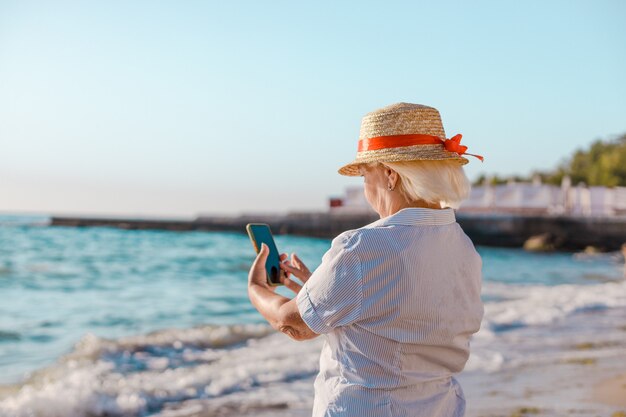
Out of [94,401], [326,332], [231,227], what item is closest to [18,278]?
[94,401]

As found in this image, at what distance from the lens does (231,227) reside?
126 ft

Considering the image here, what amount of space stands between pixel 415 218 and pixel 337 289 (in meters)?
0.25

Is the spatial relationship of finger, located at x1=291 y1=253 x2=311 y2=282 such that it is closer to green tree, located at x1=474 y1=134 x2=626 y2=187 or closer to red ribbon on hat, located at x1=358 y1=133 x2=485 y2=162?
red ribbon on hat, located at x1=358 y1=133 x2=485 y2=162

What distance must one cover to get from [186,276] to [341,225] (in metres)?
18.9

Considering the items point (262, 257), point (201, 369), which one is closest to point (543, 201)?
point (201, 369)

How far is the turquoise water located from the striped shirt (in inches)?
203

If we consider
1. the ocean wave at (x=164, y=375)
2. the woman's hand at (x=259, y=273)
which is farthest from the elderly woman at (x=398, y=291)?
the ocean wave at (x=164, y=375)

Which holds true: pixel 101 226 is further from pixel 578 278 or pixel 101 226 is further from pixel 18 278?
pixel 578 278

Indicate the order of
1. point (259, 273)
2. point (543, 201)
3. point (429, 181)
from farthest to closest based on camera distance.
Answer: point (543, 201) < point (259, 273) < point (429, 181)

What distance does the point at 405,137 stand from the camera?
172cm

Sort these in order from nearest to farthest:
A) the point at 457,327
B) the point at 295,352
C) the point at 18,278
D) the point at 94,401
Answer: the point at 457,327 < the point at 94,401 < the point at 295,352 < the point at 18,278

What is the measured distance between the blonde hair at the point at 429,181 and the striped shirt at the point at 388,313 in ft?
0.12

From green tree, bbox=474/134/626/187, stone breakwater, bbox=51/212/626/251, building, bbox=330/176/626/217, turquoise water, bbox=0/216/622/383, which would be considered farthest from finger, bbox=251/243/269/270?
green tree, bbox=474/134/626/187

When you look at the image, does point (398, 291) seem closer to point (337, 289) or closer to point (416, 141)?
point (337, 289)
